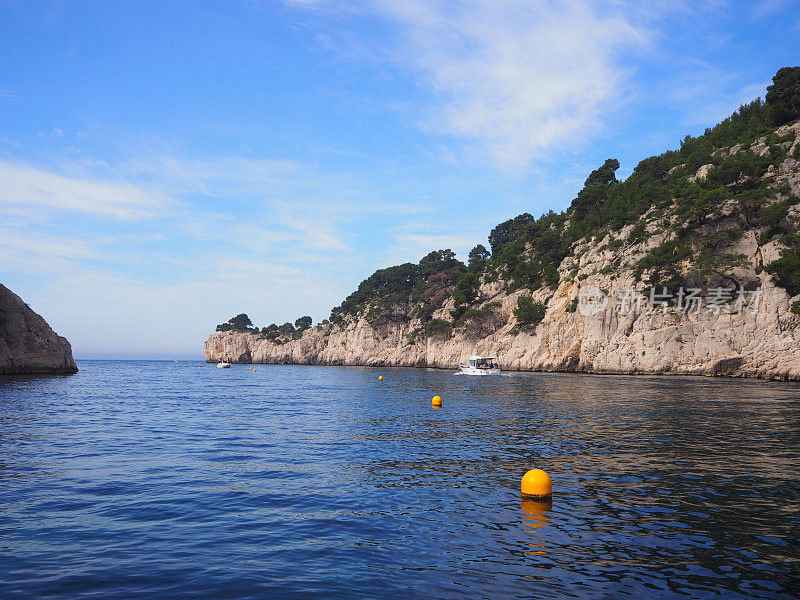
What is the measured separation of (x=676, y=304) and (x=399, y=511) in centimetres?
6842

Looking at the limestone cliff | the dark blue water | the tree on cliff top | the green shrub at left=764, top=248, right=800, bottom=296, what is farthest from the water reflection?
the tree on cliff top

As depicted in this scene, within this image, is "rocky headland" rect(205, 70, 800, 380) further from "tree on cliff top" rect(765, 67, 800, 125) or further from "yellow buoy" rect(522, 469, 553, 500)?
"yellow buoy" rect(522, 469, 553, 500)

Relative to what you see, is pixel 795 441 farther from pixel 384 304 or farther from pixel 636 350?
pixel 384 304

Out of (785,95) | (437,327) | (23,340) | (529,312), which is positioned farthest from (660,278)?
(23,340)

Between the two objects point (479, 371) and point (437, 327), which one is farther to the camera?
point (437, 327)

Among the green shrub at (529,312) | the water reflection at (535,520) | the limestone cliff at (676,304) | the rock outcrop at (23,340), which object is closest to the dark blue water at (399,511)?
the water reflection at (535,520)

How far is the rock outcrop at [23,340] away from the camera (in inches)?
2248

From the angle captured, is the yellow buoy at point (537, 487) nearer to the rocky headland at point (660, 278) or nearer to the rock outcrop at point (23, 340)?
the rocky headland at point (660, 278)

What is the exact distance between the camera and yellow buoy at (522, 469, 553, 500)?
12711 millimetres

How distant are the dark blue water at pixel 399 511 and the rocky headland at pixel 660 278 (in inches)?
1597

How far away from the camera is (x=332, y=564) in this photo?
900 cm

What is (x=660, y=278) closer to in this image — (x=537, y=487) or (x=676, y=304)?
(x=676, y=304)

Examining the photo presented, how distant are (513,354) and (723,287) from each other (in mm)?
34163

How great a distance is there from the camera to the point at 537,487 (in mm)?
12688
